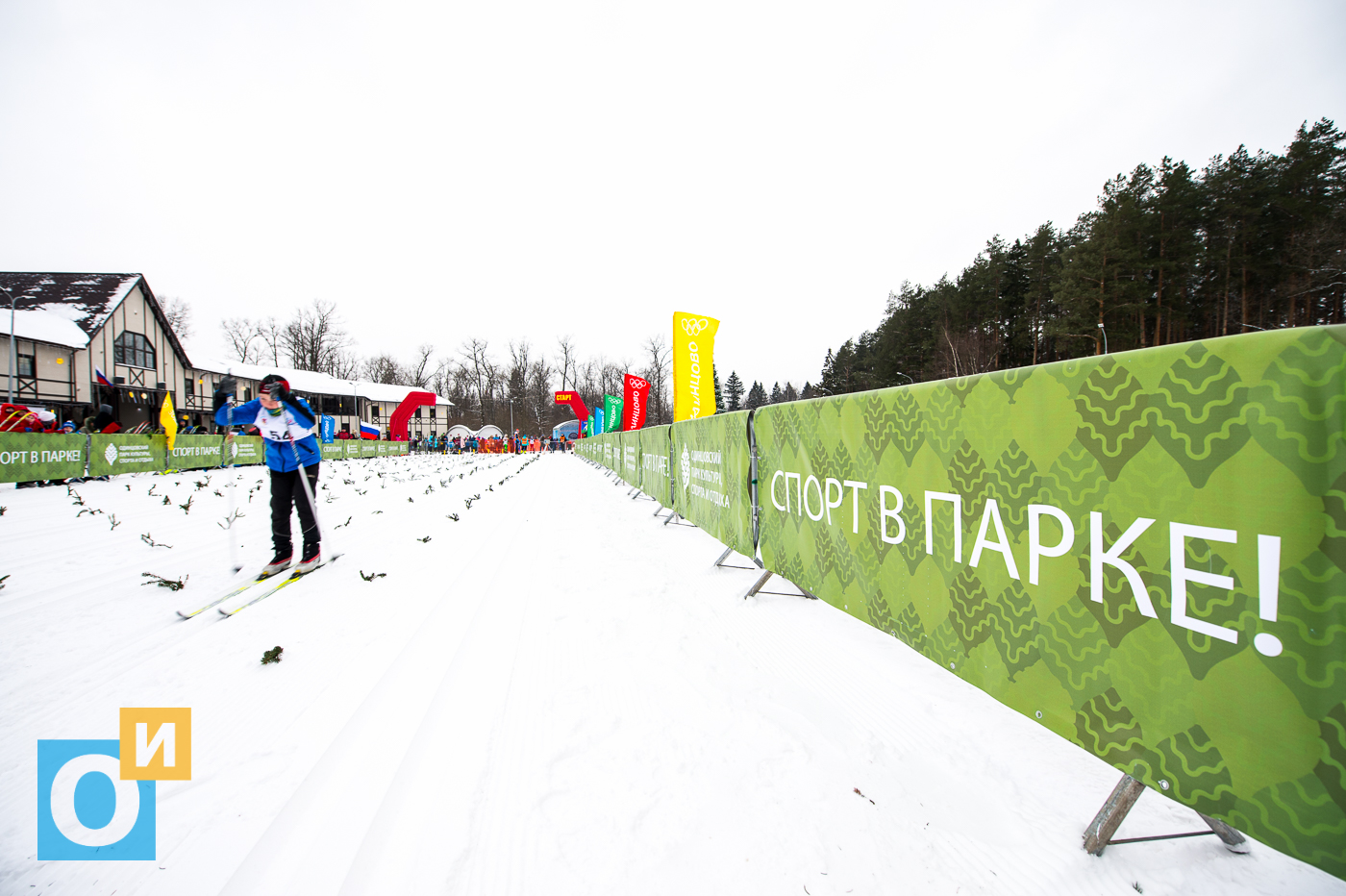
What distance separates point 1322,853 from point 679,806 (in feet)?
5.96

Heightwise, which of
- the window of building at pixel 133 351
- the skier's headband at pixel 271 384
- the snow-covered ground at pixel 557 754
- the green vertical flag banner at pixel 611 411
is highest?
the window of building at pixel 133 351

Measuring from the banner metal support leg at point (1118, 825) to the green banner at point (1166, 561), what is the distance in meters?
0.18

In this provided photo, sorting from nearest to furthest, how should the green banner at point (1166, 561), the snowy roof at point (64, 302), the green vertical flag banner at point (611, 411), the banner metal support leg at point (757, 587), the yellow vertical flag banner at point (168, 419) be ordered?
1. the green banner at point (1166, 561)
2. the banner metal support leg at point (757, 587)
3. the yellow vertical flag banner at point (168, 419)
4. the snowy roof at point (64, 302)
5. the green vertical flag banner at point (611, 411)

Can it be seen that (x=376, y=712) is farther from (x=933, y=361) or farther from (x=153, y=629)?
(x=933, y=361)

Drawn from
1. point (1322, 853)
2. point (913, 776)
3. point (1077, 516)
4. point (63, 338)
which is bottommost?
point (913, 776)

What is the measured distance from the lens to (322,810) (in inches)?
71.3

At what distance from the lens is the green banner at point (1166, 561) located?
1.20m

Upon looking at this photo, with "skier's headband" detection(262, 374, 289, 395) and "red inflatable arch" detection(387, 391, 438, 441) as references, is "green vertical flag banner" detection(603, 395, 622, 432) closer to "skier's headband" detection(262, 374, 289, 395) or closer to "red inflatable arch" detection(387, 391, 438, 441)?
"skier's headband" detection(262, 374, 289, 395)

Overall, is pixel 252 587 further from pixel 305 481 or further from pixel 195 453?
pixel 195 453

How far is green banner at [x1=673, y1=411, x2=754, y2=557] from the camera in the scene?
475cm

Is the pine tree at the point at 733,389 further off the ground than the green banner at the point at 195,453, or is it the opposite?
the pine tree at the point at 733,389

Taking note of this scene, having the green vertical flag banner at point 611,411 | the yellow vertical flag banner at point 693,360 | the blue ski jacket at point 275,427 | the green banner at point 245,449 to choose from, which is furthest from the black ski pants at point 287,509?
the green vertical flag banner at point 611,411

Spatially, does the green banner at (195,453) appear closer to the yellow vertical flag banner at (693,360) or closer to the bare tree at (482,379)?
the yellow vertical flag banner at (693,360)

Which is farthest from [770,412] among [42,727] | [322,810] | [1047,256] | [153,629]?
[1047,256]
